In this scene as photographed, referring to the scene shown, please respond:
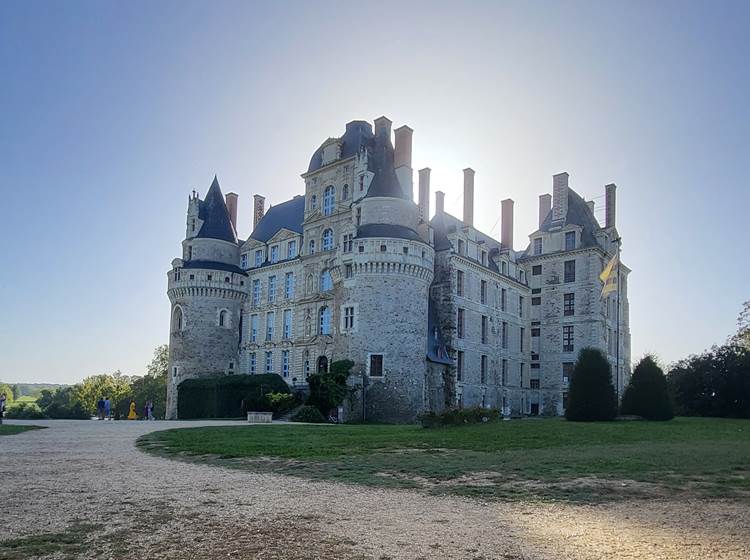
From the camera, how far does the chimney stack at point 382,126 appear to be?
138ft

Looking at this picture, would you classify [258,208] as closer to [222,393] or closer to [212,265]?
[212,265]

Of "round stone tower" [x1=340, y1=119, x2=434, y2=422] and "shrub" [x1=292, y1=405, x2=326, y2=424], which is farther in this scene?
"round stone tower" [x1=340, y1=119, x2=434, y2=422]

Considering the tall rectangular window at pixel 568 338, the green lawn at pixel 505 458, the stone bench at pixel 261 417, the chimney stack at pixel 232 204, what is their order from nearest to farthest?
the green lawn at pixel 505 458
the stone bench at pixel 261 417
the tall rectangular window at pixel 568 338
the chimney stack at pixel 232 204

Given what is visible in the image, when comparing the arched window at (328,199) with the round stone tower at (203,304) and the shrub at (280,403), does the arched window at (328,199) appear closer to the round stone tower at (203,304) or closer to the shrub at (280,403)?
the round stone tower at (203,304)

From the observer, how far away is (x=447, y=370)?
4228 cm

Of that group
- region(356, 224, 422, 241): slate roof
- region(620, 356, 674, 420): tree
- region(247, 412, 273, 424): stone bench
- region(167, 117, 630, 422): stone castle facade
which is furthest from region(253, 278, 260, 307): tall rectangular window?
region(620, 356, 674, 420): tree

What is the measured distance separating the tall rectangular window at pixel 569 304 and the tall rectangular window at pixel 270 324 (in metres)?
21.1

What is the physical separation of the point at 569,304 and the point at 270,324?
70.7 feet

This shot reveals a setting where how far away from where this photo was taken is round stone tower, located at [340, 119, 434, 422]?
3631 centimetres

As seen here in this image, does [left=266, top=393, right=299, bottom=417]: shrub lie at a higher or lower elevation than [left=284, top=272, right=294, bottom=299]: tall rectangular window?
lower

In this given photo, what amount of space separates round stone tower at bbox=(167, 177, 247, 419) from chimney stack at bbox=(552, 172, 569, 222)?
23.3 meters

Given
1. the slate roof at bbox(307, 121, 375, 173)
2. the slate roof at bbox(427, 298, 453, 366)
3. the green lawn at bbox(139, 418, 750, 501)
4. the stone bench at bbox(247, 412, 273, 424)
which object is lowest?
the stone bench at bbox(247, 412, 273, 424)

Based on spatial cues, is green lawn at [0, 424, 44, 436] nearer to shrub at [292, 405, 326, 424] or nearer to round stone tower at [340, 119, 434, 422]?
shrub at [292, 405, 326, 424]

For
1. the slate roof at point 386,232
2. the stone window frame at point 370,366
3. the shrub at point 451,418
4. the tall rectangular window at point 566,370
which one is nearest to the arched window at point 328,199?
the slate roof at point 386,232
